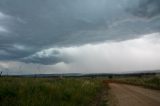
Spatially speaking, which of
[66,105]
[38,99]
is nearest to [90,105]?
[66,105]

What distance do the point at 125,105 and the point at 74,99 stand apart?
12.3 ft

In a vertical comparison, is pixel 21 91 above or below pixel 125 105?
above

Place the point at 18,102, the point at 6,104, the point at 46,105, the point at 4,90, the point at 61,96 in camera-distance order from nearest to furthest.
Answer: the point at 6,104
the point at 18,102
the point at 46,105
the point at 4,90
the point at 61,96

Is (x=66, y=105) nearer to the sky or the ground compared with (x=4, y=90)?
nearer to the ground

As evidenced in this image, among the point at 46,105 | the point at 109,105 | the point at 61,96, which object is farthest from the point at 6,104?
the point at 109,105

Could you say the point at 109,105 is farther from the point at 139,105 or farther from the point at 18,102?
the point at 18,102

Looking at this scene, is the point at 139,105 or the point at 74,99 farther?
the point at 74,99

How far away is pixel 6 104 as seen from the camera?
42.4 feet

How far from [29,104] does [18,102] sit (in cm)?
59

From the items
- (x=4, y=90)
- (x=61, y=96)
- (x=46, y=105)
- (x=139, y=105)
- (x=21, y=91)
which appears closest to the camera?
(x=46, y=105)

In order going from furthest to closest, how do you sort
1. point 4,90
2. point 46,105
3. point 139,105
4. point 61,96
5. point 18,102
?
point 61,96, point 139,105, point 4,90, point 46,105, point 18,102

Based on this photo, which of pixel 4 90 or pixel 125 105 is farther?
pixel 125 105

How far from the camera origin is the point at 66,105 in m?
16.1

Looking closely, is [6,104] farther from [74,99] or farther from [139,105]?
[139,105]
